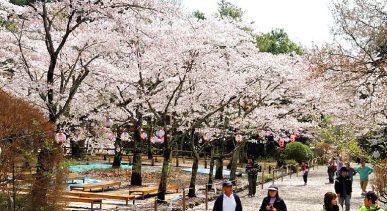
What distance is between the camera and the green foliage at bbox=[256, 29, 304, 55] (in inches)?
2314

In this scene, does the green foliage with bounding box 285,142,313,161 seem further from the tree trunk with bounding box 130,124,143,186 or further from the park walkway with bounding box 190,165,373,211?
the tree trunk with bounding box 130,124,143,186

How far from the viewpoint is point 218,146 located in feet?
146

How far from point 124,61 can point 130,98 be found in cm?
158

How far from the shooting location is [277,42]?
61625 mm

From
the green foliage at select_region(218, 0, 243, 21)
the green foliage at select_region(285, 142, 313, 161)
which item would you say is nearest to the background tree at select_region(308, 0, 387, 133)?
the green foliage at select_region(285, 142, 313, 161)

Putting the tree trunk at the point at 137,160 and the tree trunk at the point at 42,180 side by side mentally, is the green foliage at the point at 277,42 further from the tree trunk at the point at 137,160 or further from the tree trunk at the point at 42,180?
the tree trunk at the point at 42,180

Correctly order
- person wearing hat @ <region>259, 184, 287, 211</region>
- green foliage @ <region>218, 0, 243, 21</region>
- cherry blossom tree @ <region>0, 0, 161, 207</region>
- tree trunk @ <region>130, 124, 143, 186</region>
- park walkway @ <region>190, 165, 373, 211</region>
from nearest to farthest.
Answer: person wearing hat @ <region>259, 184, 287, 211</region>, cherry blossom tree @ <region>0, 0, 161, 207</region>, park walkway @ <region>190, 165, 373, 211</region>, tree trunk @ <region>130, 124, 143, 186</region>, green foliage @ <region>218, 0, 243, 21</region>

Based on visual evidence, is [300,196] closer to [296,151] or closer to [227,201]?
[227,201]

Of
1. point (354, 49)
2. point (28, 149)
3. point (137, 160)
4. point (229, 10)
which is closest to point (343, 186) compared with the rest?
point (354, 49)

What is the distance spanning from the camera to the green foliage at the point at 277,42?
193 ft

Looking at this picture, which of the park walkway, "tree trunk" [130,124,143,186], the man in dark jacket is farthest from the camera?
"tree trunk" [130,124,143,186]

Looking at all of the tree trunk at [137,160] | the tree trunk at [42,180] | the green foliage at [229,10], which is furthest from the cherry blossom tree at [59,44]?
the green foliage at [229,10]

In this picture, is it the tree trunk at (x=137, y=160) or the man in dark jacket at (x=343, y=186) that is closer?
the man in dark jacket at (x=343, y=186)

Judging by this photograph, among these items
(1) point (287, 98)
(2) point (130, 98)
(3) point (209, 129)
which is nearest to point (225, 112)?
(3) point (209, 129)
